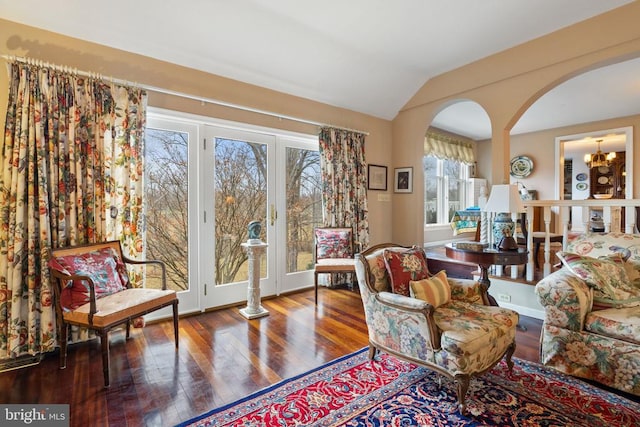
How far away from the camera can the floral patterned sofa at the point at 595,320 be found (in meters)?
1.92

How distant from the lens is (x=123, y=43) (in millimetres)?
2748

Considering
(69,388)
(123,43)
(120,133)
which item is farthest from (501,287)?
(123,43)

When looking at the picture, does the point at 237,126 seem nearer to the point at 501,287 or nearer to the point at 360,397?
the point at 360,397

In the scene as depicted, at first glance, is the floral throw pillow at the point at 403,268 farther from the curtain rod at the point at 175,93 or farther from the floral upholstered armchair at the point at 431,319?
the curtain rod at the point at 175,93

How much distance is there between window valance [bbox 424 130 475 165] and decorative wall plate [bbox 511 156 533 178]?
0.86 m

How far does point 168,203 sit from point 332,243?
1939 millimetres

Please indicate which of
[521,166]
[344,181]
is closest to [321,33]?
[344,181]

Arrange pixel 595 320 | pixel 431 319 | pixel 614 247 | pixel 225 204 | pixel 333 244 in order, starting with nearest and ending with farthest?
pixel 431 319
pixel 595 320
pixel 614 247
pixel 225 204
pixel 333 244

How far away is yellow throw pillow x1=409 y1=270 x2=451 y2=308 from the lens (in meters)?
2.12

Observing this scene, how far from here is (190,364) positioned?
230cm

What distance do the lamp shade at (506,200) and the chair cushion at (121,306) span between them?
306 cm

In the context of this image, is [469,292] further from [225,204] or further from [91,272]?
[91,272]

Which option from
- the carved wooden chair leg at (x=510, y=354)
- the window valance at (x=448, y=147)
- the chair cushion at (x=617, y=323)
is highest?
the window valance at (x=448, y=147)

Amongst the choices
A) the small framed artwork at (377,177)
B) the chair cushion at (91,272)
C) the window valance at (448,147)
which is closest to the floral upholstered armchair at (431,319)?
the chair cushion at (91,272)
